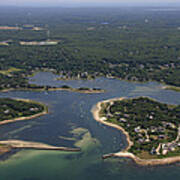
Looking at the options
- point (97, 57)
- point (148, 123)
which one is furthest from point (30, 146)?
point (97, 57)

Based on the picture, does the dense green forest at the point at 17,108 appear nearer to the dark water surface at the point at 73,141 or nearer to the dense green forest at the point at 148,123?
the dark water surface at the point at 73,141

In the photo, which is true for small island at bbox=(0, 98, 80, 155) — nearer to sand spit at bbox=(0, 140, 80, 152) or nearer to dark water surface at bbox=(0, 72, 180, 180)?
sand spit at bbox=(0, 140, 80, 152)

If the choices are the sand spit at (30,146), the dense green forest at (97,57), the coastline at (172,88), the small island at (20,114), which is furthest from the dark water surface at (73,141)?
the dense green forest at (97,57)

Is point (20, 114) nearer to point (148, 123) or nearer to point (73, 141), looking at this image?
point (73, 141)

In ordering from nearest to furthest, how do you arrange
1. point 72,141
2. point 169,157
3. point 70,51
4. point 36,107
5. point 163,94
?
1. point 169,157
2. point 72,141
3. point 36,107
4. point 163,94
5. point 70,51

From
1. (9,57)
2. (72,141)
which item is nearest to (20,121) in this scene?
(72,141)

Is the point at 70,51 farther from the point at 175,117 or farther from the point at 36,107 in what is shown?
the point at 175,117

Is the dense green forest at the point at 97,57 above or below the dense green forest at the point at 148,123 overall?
above
